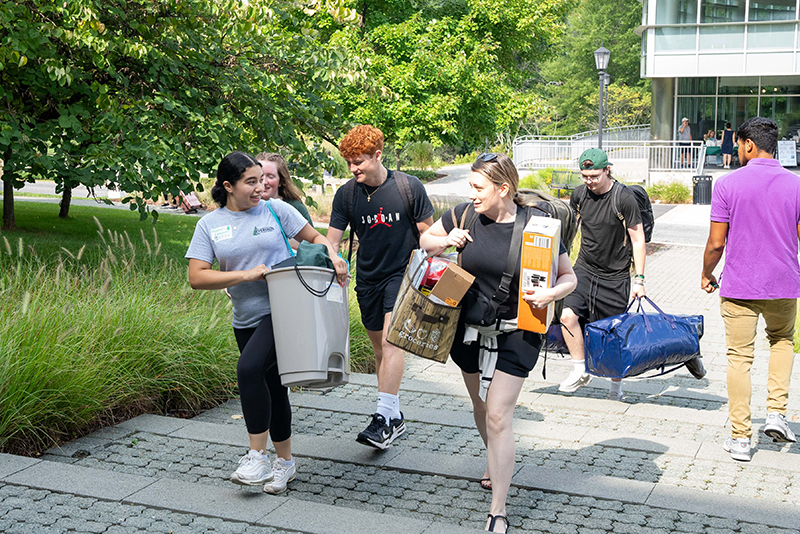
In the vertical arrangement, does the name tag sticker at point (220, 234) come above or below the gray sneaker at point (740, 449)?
above

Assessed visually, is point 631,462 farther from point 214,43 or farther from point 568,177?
point 568,177

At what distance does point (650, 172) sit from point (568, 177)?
5696mm

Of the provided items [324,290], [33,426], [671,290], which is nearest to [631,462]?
[324,290]

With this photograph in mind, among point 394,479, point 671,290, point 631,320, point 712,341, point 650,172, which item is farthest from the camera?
point 650,172

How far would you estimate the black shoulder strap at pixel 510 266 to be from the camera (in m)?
3.82

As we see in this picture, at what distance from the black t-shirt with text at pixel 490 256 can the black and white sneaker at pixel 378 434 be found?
1.35 m

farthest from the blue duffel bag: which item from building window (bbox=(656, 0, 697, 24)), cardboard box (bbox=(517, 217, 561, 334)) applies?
building window (bbox=(656, 0, 697, 24))

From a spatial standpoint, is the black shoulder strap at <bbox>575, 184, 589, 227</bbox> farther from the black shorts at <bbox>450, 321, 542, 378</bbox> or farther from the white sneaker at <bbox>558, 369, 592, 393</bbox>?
the black shorts at <bbox>450, 321, 542, 378</bbox>

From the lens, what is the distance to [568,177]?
24156mm

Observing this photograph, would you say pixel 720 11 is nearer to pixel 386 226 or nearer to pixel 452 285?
pixel 386 226

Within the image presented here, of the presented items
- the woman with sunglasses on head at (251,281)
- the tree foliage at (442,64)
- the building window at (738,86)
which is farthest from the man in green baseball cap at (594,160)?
the building window at (738,86)

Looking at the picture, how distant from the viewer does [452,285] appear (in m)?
3.83

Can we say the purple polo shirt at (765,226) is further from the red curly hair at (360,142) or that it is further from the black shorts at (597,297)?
the red curly hair at (360,142)

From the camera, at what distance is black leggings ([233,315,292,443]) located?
13.4 ft
